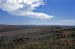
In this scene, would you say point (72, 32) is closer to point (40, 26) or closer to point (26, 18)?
point (40, 26)

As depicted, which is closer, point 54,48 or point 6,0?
point 54,48

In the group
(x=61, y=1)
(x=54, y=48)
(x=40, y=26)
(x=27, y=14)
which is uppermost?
(x=61, y=1)

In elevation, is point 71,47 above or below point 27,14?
below

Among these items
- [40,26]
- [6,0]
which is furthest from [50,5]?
[6,0]

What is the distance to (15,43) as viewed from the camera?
2.81 meters

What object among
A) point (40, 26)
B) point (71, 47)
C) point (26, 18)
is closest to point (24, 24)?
point (26, 18)

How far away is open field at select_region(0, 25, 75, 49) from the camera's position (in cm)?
277

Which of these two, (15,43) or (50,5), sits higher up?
(50,5)

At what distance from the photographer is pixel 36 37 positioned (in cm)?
290

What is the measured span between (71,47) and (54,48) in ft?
0.95

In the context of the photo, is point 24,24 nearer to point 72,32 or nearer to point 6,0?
point 6,0

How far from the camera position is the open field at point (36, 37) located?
277 cm

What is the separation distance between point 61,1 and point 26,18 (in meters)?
0.73

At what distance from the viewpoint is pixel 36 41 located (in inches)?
112
